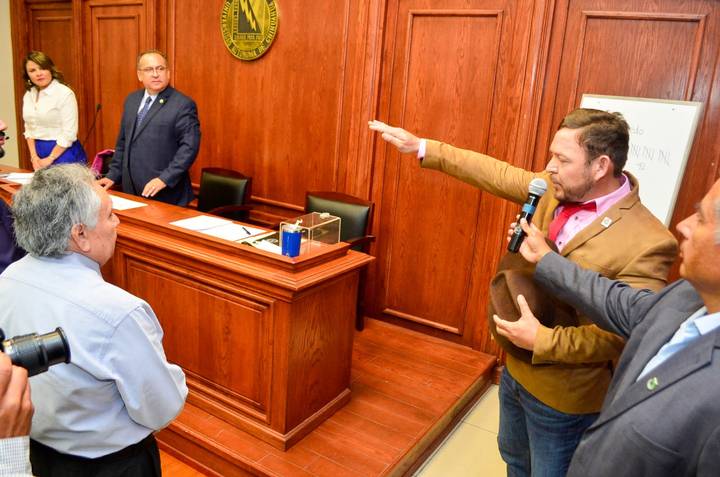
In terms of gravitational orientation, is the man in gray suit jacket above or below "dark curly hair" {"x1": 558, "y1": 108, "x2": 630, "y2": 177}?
below

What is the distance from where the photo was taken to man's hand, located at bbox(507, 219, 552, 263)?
146cm

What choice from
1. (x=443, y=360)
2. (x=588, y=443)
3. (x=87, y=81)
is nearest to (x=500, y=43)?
(x=443, y=360)

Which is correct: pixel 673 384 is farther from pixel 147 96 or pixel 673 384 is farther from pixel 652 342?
pixel 147 96

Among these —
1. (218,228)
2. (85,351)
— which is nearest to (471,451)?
(218,228)

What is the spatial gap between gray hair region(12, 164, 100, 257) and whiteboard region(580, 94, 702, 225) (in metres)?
2.42

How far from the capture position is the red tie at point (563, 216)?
163 centimetres

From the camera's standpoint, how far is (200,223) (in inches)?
101

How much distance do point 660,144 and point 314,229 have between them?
1716 mm

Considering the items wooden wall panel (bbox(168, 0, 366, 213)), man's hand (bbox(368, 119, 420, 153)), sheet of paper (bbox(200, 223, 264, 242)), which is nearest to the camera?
man's hand (bbox(368, 119, 420, 153))

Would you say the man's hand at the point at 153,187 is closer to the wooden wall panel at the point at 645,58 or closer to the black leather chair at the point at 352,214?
the black leather chair at the point at 352,214

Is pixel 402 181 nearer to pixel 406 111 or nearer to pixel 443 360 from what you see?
pixel 406 111

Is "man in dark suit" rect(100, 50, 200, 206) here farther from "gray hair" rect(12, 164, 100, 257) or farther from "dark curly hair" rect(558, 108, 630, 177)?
"dark curly hair" rect(558, 108, 630, 177)

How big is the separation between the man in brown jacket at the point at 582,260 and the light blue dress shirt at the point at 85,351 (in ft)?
3.34

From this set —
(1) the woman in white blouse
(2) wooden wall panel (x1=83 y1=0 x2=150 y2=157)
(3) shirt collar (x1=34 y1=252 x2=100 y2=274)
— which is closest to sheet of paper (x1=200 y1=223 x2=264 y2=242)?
(3) shirt collar (x1=34 y1=252 x2=100 y2=274)
